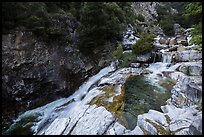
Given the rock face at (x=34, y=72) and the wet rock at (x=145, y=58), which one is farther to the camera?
the wet rock at (x=145, y=58)

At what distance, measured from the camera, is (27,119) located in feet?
38.1

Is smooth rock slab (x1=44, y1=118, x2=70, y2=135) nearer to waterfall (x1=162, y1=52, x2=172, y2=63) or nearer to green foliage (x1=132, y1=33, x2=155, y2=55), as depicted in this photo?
green foliage (x1=132, y1=33, x2=155, y2=55)

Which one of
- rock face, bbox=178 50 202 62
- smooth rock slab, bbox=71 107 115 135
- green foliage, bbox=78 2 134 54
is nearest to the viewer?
smooth rock slab, bbox=71 107 115 135

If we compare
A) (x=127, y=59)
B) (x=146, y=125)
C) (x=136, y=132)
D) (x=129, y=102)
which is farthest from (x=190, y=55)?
(x=136, y=132)

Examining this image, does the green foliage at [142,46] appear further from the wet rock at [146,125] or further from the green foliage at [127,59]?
the wet rock at [146,125]

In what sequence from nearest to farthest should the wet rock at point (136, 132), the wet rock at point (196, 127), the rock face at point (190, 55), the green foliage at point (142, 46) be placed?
the wet rock at point (196, 127) → the wet rock at point (136, 132) → the rock face at point (190, 55) → the green foliage at point (142, 46)

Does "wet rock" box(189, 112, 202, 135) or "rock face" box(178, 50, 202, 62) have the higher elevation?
"rock face" box(178, 50, 202, 62)

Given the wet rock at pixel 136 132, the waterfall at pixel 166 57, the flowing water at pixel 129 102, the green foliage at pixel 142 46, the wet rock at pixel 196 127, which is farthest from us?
the green foliage at pixel 142 46

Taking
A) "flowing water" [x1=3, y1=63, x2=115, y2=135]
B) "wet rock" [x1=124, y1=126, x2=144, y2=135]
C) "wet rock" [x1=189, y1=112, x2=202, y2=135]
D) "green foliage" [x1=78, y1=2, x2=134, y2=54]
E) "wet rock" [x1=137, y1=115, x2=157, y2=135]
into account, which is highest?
"green foliage" [x1=78, y1=2, x2=134, y2=54]

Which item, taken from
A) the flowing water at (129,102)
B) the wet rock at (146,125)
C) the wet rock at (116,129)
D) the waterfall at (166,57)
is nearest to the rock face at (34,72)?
the flowing water at (129,102)

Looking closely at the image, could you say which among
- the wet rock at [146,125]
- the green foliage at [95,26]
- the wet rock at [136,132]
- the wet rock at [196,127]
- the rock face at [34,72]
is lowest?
the wet rock at [136,132]

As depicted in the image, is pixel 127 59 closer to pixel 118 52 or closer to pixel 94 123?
pixel 118 52

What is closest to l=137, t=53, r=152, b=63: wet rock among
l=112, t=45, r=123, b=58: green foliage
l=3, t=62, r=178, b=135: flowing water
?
l=3, t=62, r=178, b=135: flowing water

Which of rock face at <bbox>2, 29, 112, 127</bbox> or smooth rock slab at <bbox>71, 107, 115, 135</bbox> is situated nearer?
smooth rock slab at <bbox>71, 107, 115, 135</bbox>
